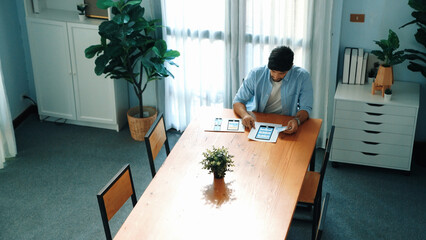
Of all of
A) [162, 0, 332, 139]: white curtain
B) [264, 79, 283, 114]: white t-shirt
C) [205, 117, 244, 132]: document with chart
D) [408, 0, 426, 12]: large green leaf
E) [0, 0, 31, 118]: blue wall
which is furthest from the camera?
[0, 0, 31, 118]: blue wall

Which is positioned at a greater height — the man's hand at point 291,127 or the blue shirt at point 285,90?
the blue shirt at point 285,90

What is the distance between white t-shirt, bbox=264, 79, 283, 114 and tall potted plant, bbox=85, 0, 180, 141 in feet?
4.13

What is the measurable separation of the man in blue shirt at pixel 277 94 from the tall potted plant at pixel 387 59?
93 cm

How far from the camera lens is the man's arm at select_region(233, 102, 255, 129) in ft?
13.0

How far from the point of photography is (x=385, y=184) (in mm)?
4758

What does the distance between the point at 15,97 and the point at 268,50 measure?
2.99m

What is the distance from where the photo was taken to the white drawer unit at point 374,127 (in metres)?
4.66

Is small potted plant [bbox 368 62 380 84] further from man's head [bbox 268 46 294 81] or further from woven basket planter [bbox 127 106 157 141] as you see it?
woven basket planter [bbox 127 106 157 141]

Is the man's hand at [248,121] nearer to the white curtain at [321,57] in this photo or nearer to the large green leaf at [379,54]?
the white curtain at [321,57]

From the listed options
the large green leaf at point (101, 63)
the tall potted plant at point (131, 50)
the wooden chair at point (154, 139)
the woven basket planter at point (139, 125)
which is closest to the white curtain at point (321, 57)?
the tall potted plant at point (131, 50)

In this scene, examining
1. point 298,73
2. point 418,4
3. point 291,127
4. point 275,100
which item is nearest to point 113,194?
point 291,127

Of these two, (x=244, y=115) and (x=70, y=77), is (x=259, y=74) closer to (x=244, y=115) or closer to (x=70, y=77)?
(x=244, y=115)

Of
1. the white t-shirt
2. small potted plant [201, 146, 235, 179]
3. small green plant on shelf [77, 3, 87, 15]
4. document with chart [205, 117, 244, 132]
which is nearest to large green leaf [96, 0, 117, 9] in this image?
small green plant on shelf [77, 3, 87, 15]

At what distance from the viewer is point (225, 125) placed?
4012 millimetres
